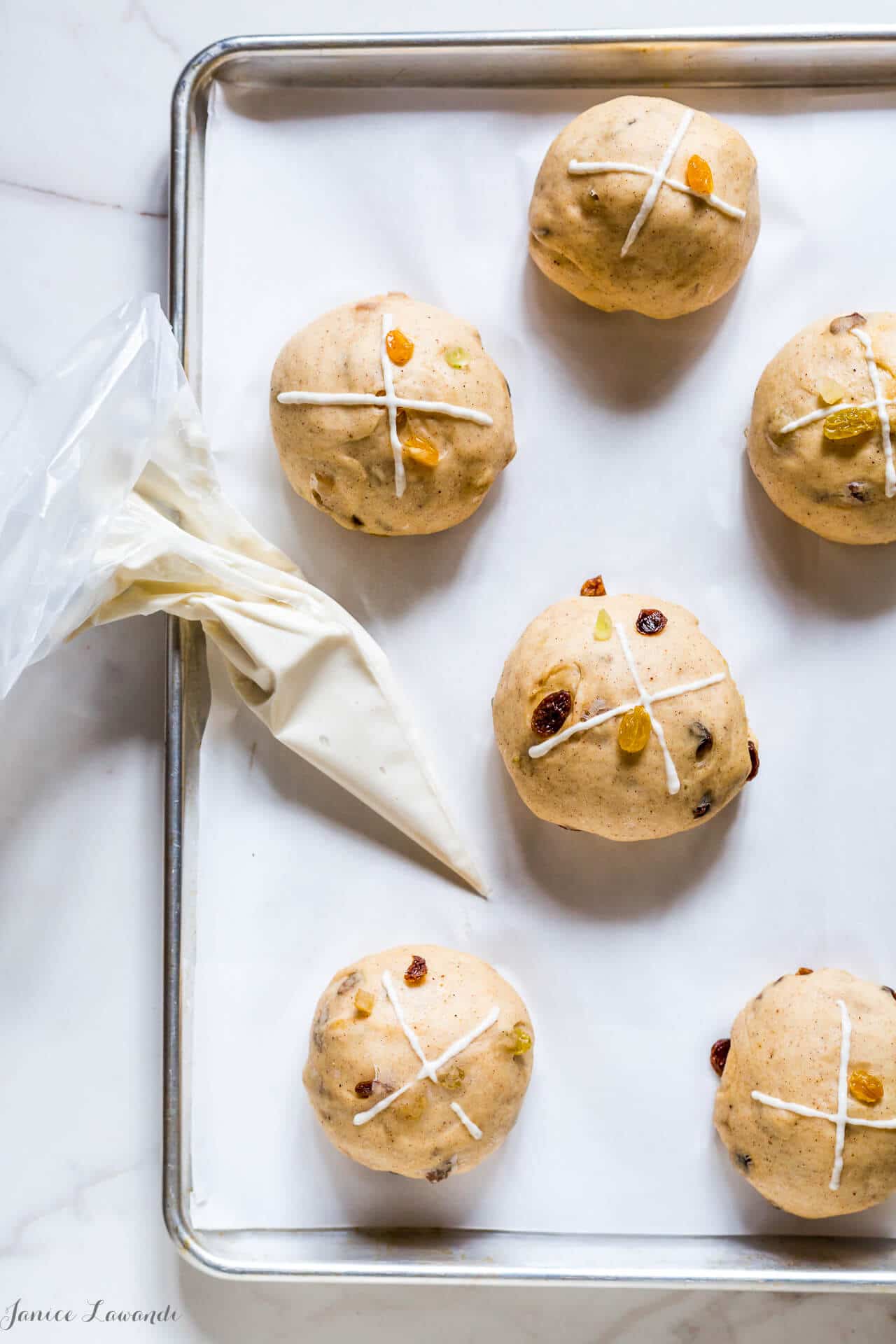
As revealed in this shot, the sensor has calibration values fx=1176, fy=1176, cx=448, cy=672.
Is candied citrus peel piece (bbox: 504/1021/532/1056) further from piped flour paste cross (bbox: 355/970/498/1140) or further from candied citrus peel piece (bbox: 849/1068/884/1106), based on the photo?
candied citrus peel piece (bbox: 849/1068/884/1106)

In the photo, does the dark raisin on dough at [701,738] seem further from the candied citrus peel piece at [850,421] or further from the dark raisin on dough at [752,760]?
the candied citrus peel piece at [850,421]

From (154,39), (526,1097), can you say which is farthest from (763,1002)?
(154,39)

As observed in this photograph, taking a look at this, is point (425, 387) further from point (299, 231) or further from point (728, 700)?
point (728, 700)

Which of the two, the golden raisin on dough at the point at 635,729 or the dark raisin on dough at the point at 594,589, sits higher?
the dark raisin on dough at the point at 594,589

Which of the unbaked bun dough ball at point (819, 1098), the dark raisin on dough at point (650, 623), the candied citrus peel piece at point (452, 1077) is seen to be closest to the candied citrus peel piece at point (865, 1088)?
the unbaked bun dough ball at point (819, 1098)

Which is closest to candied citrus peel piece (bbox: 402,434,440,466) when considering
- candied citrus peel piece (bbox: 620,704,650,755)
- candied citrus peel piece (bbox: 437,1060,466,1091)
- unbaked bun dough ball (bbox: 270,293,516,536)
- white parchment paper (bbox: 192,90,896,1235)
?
unbaked bun dough ball (bbox: 270,293,516,536)
